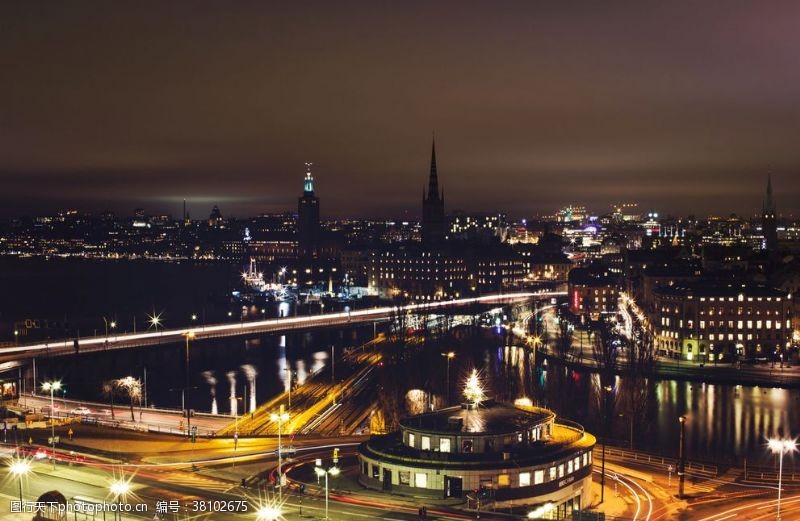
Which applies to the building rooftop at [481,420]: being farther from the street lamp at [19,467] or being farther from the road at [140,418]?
the road at [140,418]

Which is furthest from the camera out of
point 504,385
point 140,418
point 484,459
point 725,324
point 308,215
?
point 308,215

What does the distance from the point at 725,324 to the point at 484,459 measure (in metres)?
26.2

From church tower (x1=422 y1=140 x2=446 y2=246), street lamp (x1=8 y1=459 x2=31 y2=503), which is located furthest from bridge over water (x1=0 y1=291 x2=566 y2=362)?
church tower (x1=422 y1=140 x2=446 y2=246)

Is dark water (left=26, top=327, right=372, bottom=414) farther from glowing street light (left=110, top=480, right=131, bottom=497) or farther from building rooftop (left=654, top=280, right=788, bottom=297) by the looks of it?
building rooftop (left=654, top=280, right=788, bottom=297)

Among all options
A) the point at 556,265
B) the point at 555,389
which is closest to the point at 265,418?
the point at 555,389

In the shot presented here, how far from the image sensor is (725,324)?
37656 mm

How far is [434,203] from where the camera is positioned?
87312 millimetres

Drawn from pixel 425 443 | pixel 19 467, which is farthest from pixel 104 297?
pixel 425 443

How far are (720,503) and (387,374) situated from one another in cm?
1794

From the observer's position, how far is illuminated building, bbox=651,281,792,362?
1468 inches

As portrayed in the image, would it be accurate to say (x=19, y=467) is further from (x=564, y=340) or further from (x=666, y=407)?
(x=564, y=340)

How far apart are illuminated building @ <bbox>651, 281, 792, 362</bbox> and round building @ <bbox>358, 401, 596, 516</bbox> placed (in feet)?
75.7

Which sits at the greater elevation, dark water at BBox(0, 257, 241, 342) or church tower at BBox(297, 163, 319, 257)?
church tower at BBox(297, 163, 319, 257)

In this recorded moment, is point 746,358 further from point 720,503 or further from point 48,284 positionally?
point 48,284
